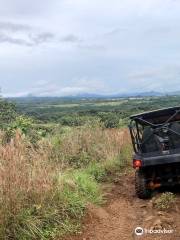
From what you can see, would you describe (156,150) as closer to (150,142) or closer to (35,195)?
(150,142)

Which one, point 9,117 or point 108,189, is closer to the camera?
point 108,189

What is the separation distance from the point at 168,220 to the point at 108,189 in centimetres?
312

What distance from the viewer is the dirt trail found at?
751cm

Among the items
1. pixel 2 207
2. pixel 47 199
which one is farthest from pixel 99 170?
pixel 2 207

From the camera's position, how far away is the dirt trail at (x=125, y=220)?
296 inches

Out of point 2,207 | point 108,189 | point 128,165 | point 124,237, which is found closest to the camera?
point 2,207

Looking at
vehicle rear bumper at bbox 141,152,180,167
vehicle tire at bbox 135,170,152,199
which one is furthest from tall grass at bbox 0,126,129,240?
vehicle rear bumper at bbox 141,152,180,167

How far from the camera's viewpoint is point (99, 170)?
39.5 ft

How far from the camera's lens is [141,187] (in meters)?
9.88

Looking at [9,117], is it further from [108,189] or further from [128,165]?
[108,189]

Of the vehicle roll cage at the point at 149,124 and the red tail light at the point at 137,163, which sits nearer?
the red tail light at the point at 137,163
